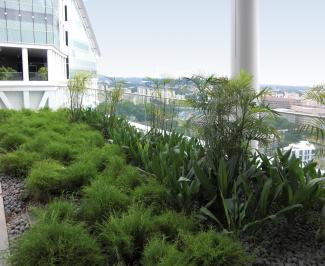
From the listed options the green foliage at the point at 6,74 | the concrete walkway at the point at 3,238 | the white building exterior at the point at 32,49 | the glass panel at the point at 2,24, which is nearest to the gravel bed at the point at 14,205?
the concrete walkway at the point at 3,238

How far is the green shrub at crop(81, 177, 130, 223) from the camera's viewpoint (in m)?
2.50

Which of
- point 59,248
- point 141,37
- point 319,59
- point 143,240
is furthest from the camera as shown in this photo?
point 141,37

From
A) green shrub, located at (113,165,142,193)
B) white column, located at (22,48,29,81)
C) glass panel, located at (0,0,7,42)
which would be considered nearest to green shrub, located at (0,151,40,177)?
green shrub, located at (113,165,142,193)

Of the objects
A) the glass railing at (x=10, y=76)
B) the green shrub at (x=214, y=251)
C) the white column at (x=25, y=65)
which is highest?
the white column at (x=25, y=65)

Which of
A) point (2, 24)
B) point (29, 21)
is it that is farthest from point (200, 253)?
point (29, 21)

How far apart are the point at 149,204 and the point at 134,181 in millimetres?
492

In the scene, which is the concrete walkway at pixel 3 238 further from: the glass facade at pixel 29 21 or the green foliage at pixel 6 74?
the glass facade at pixel 29 21

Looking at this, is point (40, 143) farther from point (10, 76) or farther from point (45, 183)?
point (10, 76)

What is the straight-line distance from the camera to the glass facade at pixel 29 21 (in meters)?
21.6

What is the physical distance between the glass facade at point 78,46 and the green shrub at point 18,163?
2267cm

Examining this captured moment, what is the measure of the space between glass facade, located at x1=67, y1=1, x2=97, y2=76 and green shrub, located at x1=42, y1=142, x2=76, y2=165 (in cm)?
2250

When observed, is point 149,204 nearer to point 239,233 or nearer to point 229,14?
point 239,233

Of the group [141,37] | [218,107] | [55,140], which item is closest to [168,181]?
[218,107]

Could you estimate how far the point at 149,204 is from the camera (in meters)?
2.75
